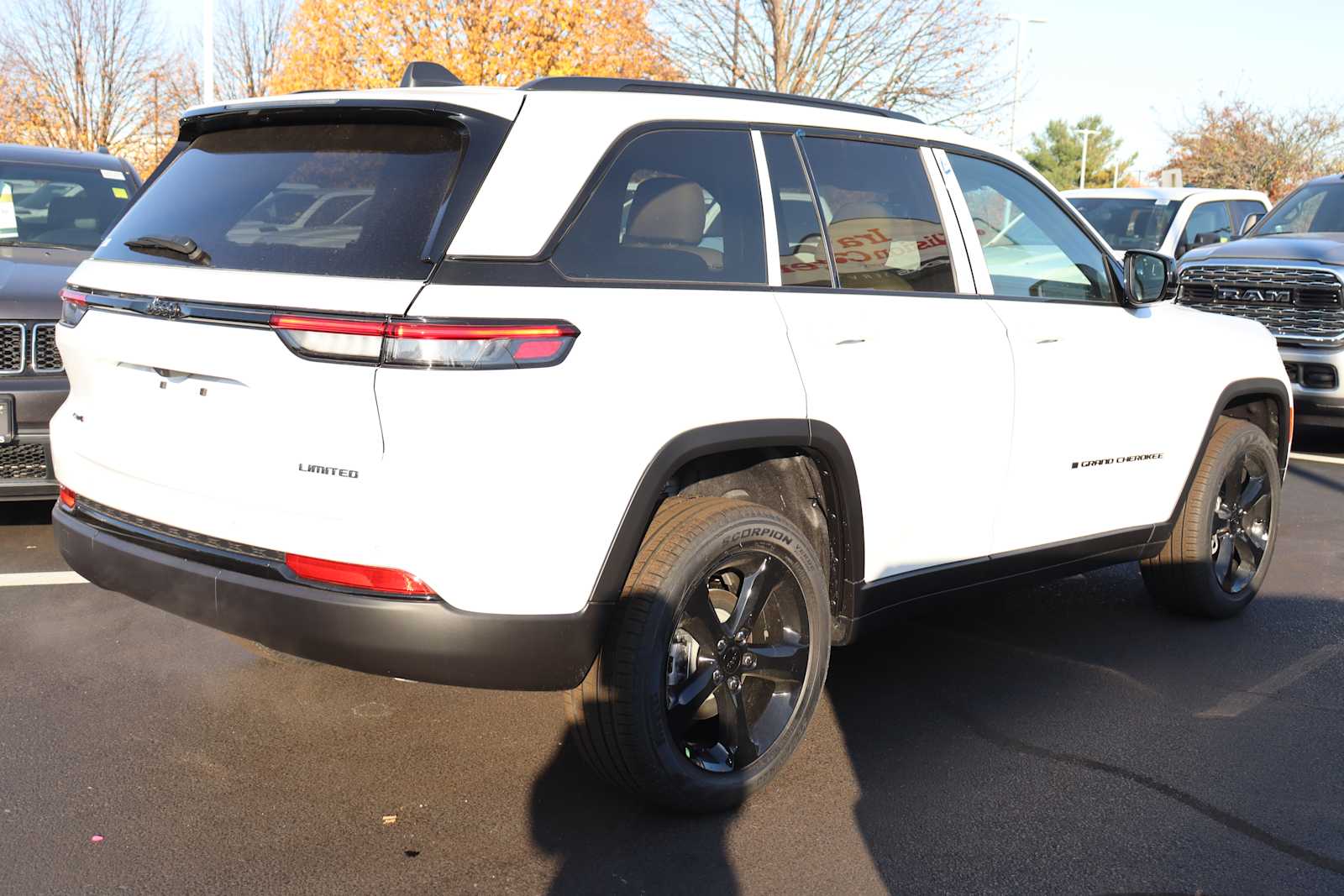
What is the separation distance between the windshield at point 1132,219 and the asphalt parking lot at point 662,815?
834cm

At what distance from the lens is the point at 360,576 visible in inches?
117

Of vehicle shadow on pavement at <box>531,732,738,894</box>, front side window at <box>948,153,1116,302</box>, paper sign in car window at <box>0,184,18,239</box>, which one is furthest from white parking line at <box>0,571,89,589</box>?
front side window at <box>948,153,1116,302</box>

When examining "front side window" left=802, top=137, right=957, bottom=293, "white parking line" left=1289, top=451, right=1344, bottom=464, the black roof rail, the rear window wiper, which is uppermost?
the black roof rail

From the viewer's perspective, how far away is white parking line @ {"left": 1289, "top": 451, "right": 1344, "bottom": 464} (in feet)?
31.2

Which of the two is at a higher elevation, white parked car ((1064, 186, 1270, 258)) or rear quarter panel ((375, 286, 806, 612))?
rear quarter panel ((375, 286, 806, 612))

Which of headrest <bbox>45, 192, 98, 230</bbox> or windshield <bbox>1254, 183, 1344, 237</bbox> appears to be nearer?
headrest <bbox>45, 192, 98, 230</bbox>

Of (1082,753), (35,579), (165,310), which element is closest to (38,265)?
(35,579)

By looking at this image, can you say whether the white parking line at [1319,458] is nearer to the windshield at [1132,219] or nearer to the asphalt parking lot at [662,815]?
the windshield at [1132,219]

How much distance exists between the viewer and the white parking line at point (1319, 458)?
31.2 ft

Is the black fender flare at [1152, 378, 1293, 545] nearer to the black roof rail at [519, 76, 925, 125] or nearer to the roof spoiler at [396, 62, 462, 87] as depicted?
the black roof rail at [519, 76, 925, 125]

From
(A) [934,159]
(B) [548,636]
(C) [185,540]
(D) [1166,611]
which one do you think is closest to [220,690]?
(C) [185,540]

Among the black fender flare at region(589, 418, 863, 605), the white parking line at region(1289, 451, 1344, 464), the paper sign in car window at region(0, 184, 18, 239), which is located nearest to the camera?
the black fender flare at region(589, 418, 863, 605)

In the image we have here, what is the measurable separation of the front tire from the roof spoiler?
144 cm

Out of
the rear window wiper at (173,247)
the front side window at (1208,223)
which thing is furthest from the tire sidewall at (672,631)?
the front side window at (1208,223)
